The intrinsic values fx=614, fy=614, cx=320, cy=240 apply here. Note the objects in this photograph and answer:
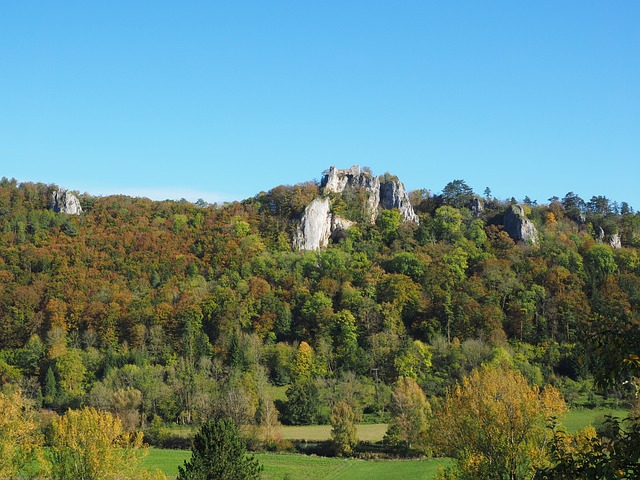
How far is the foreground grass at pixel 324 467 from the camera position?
41656 mm

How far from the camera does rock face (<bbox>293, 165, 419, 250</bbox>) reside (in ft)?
352

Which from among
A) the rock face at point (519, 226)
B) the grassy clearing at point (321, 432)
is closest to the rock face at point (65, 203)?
the grassy clearing at point (321, 432)

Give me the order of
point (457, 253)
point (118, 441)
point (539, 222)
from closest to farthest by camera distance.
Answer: point (118, 441) < point (457, 253) < point (539, 222)

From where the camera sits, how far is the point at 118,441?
2872cm

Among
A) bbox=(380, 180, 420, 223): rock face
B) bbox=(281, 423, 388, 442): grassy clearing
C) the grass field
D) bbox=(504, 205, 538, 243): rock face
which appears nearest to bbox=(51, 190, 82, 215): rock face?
bbox=(380, 180, 420, 223): rock face

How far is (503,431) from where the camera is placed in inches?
803

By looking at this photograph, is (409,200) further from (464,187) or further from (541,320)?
(541,320)

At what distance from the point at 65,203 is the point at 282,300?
5005 cm

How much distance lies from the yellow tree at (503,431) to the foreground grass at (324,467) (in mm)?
19993

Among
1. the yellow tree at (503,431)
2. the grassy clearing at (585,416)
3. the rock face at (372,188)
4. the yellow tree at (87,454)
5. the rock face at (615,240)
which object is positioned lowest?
the grassy clearing at (585,416)

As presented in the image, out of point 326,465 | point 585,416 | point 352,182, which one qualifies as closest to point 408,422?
point 326,465

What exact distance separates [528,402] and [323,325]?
202 ft

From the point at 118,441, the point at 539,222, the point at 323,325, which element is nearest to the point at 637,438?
the point at 118,441

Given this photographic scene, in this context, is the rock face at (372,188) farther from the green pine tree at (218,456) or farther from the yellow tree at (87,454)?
the green pine tree at (218,456)
